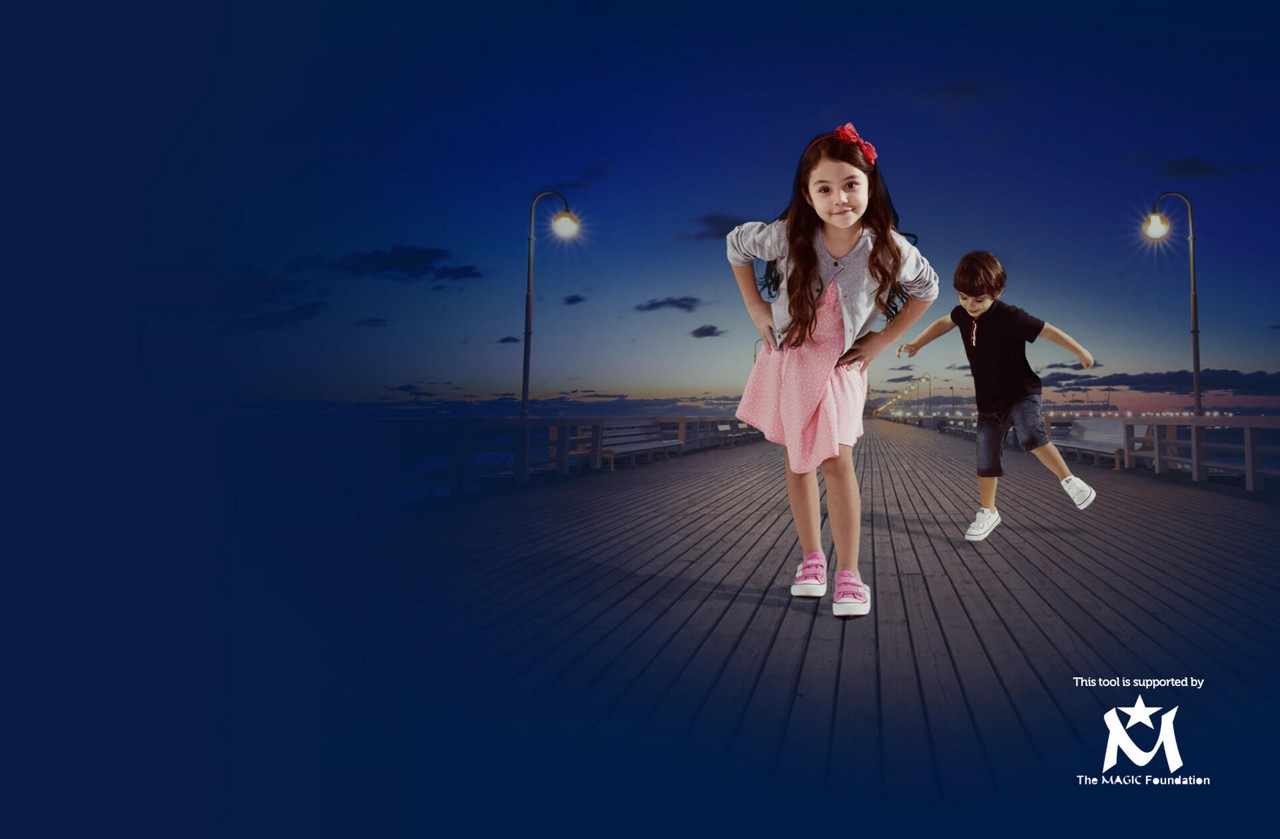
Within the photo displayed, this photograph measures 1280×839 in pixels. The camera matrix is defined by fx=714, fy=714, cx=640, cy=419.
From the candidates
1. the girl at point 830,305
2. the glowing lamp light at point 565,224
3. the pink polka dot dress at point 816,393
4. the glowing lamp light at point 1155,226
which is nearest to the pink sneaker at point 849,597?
the girl at point 830,305

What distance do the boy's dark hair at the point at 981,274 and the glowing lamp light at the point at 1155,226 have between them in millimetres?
8214

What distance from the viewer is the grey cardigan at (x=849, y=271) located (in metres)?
2.43

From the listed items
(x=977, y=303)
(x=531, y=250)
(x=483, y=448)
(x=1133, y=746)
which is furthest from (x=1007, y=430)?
(x=531, y=250)

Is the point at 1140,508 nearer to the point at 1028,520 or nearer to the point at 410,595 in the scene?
the point at 1028,520

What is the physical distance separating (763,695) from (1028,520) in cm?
413

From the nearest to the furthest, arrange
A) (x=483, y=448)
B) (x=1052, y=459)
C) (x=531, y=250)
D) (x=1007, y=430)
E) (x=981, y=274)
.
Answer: (x=981, y=274) < (x=1007, y=430) < (x=1052, y=459) < (x=483, y=448) < (x=531, y=250)

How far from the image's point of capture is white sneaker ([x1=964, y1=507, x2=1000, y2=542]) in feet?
14.0

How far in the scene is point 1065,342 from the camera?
3.90 metres

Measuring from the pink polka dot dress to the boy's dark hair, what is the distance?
1.50 m

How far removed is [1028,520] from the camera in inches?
203

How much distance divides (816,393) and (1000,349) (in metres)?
Answer: 1.97

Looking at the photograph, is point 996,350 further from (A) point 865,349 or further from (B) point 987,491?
(A) point 865,349

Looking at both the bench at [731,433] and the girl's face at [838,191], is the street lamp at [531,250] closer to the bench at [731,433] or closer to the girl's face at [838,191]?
the girl's face at [838,191]

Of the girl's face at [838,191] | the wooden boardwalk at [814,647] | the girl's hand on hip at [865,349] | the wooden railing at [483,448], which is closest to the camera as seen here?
the wooden boardwalk at [814,647]
